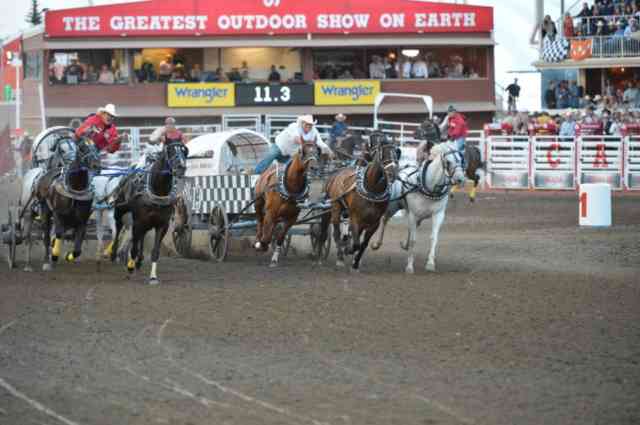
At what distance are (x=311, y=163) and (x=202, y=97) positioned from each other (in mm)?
24185

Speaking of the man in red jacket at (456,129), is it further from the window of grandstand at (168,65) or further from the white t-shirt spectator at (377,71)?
the window of grandstand at (168,65)

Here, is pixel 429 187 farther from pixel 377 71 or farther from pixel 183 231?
pixel 377 71

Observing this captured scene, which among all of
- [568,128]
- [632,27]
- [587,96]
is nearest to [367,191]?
[568,128]

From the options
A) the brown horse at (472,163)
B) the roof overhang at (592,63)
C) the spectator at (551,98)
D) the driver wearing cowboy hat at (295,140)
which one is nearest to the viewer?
the driver wearing cowboy hat at (295,140)

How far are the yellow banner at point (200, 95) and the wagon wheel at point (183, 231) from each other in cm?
2137

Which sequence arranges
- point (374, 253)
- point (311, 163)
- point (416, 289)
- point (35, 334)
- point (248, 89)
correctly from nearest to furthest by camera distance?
point (35, 334)
point (416, 289)
point (311, 163)
point (374, 253)
point (248, 89)

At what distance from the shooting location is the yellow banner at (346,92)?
1564 inches

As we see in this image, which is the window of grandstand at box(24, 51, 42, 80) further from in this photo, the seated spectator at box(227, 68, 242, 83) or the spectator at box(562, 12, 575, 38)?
the spectator at box(562, 12, 575, 38)

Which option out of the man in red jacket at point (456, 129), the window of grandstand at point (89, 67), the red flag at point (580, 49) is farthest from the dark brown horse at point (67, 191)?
the red flag at point (580, 49)

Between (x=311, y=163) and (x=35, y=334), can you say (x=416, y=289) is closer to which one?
(x=311, y=163)

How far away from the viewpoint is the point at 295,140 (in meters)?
16.5

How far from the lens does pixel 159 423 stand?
7559mm

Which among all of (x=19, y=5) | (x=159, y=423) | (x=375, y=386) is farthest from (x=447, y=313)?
(x=19, y=5)

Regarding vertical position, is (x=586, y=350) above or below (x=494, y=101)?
below
